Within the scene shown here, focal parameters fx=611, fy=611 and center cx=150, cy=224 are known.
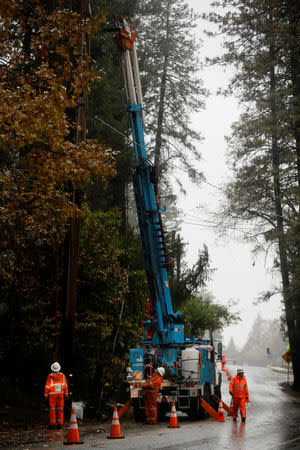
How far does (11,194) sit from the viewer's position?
11.6 meters

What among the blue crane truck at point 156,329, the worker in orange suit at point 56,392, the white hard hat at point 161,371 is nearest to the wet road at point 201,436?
the worker in orange suit at point 56,392

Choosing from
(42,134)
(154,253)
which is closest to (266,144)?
(154,253)

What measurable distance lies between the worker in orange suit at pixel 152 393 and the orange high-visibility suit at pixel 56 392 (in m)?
2.13

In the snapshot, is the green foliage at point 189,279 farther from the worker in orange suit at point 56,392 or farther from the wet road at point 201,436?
the worker in orange suit at point 56,392

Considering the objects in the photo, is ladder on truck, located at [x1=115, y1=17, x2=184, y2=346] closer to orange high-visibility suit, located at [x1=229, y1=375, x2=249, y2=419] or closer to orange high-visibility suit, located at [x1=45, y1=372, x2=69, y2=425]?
orange high-visibility suit, located at [x1=229, y1=375, x2=249, y2=419]

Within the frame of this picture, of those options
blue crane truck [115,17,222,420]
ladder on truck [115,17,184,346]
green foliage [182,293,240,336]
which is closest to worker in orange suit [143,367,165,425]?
blue crane truck [115,17,222,420]

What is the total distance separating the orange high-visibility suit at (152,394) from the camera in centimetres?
1459

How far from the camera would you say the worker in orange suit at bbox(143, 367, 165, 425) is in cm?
1459

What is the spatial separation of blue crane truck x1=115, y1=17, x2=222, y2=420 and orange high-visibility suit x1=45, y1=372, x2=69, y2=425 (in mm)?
2328

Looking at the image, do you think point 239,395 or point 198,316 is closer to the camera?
point 239,395

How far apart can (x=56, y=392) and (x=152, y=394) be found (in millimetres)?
2505

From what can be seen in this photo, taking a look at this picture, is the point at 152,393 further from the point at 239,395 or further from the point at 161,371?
the point at 239,395

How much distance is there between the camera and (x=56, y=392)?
43.5ft

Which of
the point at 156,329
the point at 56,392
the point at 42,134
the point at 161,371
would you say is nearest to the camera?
the point at 42,134
